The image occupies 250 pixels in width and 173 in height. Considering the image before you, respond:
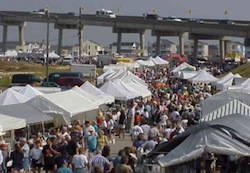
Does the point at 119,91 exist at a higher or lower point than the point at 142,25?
higher

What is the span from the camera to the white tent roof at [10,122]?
20.6 meters

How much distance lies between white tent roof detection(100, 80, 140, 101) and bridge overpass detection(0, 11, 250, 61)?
272 feet

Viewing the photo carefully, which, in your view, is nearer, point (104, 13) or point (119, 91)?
point (119, 91)

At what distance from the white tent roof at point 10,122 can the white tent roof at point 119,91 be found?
44.4 ft

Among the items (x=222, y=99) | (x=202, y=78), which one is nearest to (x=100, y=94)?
(x=222, y=99)

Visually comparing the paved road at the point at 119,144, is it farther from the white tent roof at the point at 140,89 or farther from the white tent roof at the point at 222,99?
the white tent roof at the point at 140,89

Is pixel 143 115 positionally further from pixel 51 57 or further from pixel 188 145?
pixel 51 57

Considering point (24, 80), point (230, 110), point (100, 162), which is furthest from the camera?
point (24, 80)

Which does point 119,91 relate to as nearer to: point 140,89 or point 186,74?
point 140,89

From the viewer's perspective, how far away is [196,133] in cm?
1543

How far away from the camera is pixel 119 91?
1382 inches

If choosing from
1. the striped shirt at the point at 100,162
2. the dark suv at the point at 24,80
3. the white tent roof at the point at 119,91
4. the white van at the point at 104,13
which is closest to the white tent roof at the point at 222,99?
the striped shirt at the point at 100,162

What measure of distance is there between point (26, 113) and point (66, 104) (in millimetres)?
3337

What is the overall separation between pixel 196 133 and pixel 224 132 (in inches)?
22.1
